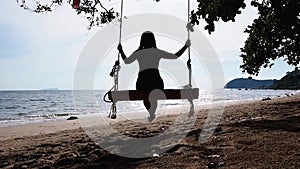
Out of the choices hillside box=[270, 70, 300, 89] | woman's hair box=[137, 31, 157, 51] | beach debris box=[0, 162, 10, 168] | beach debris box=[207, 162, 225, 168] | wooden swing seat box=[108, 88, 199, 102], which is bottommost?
beach debris box=[0, 162, 10, 168]

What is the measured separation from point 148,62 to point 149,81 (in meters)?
0.46

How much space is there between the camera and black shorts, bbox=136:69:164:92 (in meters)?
7.31

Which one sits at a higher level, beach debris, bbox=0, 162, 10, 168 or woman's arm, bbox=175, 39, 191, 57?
woman's arm, bbox=175, 39, 191, 57

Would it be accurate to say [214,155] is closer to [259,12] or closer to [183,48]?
[183,48]

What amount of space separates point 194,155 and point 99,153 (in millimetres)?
1658

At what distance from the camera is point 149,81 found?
24.0 feet

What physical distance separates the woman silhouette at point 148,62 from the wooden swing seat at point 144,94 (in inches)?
8.6

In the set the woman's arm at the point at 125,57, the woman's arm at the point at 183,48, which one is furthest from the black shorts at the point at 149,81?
the woman's arm at the point at 183,48

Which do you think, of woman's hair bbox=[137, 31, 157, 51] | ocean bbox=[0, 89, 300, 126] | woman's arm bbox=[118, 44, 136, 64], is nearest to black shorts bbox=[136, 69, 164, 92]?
woman's arm bbox=[118, 44, 136, 64]

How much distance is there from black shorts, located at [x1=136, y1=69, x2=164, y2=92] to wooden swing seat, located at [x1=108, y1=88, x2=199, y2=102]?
223 mm

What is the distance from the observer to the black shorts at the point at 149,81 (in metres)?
7.31

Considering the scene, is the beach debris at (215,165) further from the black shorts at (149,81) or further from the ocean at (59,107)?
the ocean at (59,107)

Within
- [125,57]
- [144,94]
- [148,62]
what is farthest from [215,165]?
[125,57]

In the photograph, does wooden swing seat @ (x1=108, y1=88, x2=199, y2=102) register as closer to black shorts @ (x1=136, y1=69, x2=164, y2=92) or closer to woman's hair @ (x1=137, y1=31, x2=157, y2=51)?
black shorts @ (x1=136, y1=69, x2=164, y2=92)
